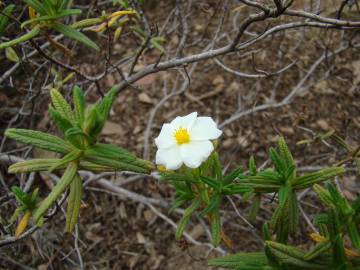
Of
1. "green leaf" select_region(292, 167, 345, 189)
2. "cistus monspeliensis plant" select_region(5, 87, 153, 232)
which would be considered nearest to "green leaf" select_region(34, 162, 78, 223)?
"cistus monspeliensis plant" select_region(5, 87, 153, 232)

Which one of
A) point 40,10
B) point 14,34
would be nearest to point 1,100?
point 14,34

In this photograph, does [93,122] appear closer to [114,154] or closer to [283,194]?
[114,154]

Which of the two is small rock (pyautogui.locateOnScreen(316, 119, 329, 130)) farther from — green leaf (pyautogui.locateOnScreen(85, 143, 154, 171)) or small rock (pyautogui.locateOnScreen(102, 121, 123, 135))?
green leaf (pyautogui.locateOnScreen(85, 143, 154, 171))

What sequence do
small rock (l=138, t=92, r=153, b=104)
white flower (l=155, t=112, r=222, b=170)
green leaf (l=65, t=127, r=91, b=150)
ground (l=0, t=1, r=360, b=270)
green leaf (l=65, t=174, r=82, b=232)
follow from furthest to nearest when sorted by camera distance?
small rock (l=138, t=92, r=153, b=104)
ground (l=0, t=1, r=360, b=270)
green leaf (l=65, t=174, r=82, b=232)
white flower (l=155, t=112, r=222, b=170)
green leaf (l=65, t=127, r=91, b=150)

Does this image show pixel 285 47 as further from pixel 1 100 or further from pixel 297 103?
pixel 1 100

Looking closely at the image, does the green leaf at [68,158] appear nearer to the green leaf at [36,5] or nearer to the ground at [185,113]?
the green leaf at [36,5]

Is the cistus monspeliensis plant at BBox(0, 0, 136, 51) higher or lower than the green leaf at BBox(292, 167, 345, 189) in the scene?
higher

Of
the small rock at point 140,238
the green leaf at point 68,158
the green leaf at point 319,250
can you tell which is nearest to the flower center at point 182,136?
the green leaf at point 68,158
